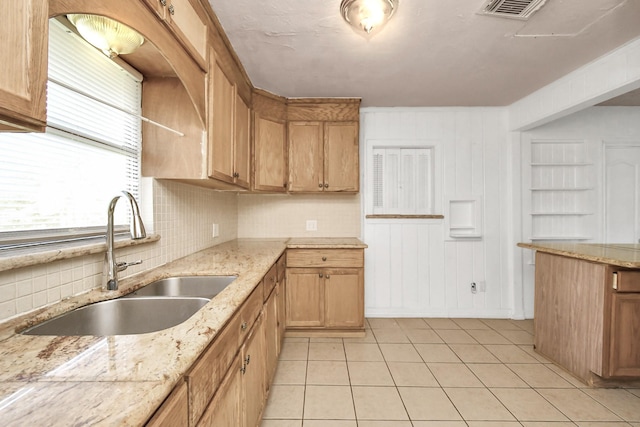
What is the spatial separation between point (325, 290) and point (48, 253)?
2119 millimetres

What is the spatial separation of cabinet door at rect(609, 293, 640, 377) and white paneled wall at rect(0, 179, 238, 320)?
2.89 metres

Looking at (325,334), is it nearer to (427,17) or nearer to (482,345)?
(482,345)

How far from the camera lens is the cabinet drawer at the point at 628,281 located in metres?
1.85

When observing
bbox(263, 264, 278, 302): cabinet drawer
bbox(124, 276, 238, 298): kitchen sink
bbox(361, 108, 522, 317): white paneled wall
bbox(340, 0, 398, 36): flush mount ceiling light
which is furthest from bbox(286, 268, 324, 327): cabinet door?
bbox(340, 0, 398, 36): flush mount ceiling light

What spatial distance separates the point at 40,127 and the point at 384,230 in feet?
9.84

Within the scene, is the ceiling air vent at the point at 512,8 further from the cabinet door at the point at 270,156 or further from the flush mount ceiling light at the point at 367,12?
the cabinet door at the point at 270,156

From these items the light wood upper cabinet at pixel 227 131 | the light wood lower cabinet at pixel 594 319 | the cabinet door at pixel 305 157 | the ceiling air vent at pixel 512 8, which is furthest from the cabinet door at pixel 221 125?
the light wood lower cabinet at pixel 594 319

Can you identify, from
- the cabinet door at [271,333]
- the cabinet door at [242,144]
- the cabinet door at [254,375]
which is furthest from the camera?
the cabinet door at [242,144]

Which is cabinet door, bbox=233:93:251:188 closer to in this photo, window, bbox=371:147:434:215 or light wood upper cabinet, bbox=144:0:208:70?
light wood upper cabinet, bbox=144:0:208:70

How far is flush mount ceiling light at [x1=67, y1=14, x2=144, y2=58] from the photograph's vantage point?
1.03 meters

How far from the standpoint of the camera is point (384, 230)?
3.28m

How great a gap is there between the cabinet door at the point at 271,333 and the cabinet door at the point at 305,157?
4.15 ft

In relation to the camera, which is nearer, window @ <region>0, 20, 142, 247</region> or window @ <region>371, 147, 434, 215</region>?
window @ <region>0, 20, 142, 247</region>

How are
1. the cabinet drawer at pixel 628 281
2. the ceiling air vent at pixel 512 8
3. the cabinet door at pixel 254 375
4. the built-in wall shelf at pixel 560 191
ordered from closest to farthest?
the cabinet door at pixel 254 375 < the ceiling air vent at pixel 512 8 < the cabinet drawer at pixel 628 281 < the built-in wall shelf at pixel 560 191
